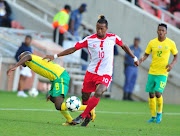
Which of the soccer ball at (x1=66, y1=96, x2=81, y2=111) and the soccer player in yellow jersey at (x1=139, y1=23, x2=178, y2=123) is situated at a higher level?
the soccer player in yellow jersey at (x1=139, y1=23, x2=178, y2=123)

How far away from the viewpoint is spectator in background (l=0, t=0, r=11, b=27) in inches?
870

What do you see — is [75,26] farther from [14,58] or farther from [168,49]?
[168,49]

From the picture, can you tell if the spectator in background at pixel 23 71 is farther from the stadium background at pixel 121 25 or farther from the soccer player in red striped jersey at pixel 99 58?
the soccer player in red striped jersey at pixel 99 58

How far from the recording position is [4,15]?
2244 cm

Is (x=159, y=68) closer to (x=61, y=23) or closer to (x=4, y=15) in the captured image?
(x=61, y=23)

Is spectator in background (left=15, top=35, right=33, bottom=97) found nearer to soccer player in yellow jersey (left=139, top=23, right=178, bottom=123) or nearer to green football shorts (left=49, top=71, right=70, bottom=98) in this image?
soccer player in yellow jersey (left=139, top=23, right=178, bottom=123)

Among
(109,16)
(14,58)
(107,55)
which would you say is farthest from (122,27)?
(107,55)

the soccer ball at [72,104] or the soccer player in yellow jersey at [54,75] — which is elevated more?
the soccer player in yellow jersey at [54,75]

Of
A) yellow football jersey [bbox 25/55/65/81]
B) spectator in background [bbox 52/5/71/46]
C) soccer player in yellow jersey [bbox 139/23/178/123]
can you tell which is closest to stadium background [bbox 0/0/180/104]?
spectator in background [bbox 52/5/71/46]

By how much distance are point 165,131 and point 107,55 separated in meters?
1.85

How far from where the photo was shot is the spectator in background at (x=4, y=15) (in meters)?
22.1

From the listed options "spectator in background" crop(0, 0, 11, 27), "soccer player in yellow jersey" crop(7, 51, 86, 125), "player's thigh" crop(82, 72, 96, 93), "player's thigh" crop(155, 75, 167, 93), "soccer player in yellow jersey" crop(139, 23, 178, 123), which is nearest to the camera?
"soccer player in yellow jersey" crop(7, 51, 86, 125)

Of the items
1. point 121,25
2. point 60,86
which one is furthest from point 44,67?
point 121,25

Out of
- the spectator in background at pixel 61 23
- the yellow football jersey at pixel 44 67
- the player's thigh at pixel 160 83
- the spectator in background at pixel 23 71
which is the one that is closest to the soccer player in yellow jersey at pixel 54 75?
the yellow football jersey at pixel 44 67
